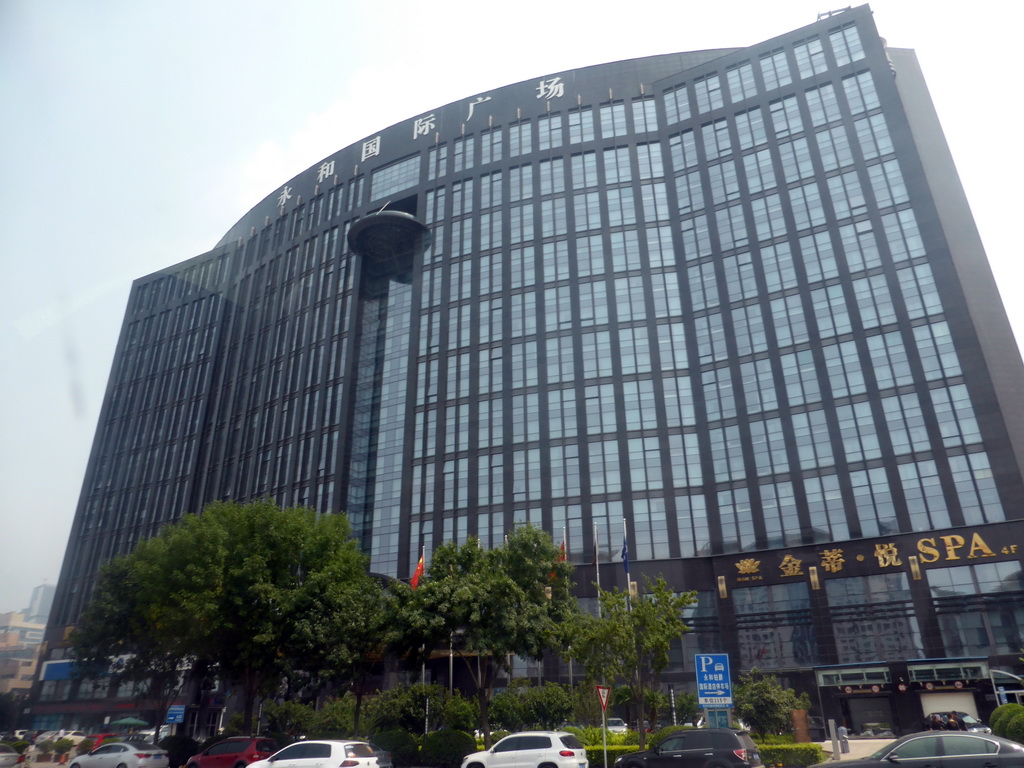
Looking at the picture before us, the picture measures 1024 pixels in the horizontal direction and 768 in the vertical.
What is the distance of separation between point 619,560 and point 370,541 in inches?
953

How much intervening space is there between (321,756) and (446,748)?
946 cm

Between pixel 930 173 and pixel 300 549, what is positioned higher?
pixel 930 173

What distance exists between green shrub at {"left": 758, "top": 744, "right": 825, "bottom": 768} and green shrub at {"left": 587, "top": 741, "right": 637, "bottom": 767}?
5.27 meters

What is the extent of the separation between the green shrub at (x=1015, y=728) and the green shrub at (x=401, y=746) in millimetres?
22477

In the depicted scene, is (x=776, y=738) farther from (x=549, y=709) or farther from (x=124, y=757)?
(x=124, y=757)

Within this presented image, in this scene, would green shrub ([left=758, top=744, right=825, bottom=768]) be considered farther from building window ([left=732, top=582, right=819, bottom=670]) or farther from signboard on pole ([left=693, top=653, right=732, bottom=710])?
building window ([left=732, top=582, right=819, bottom=670])

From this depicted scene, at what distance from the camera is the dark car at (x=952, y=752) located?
1520cm

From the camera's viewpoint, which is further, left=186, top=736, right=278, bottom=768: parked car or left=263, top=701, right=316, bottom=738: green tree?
left=263, top=701, right=316, bottom=738: green tree

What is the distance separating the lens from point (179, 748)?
34719 millimetres

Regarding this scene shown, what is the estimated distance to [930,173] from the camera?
201 ft

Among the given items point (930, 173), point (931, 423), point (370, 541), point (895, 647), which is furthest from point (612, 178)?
point (895, 647)

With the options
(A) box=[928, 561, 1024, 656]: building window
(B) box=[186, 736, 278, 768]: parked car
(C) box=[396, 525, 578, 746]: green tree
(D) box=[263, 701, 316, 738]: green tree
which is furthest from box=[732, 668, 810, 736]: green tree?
(D) box=[263, 701, 316, 738]: green tree

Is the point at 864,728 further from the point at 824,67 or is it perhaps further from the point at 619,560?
the point at 824,67

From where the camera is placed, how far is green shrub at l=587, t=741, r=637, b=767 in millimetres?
27833
